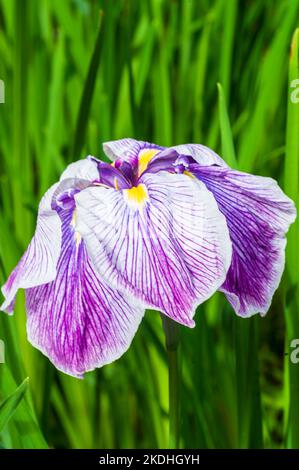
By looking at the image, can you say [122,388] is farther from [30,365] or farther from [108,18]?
[108,18]

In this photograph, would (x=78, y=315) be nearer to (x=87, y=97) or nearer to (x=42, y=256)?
(x=42, y=256)

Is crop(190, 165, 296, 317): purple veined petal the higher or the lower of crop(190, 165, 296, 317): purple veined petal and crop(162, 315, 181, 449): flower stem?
the higher

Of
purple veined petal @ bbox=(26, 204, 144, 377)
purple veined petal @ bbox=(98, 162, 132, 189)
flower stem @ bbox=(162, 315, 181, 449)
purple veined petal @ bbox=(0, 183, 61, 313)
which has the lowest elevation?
flower stem @ bbox=(162, 315, 181, 449)

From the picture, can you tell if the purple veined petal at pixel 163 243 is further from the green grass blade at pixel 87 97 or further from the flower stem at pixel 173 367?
the green grass blade at pixel 87 97

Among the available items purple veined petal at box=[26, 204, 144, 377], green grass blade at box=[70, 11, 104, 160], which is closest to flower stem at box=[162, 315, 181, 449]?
purple veined petal at box=[26, 204, 144, 377]

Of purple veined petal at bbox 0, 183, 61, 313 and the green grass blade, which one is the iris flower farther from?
the green grass blade

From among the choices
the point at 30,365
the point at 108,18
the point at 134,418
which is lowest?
the point at 134,418
